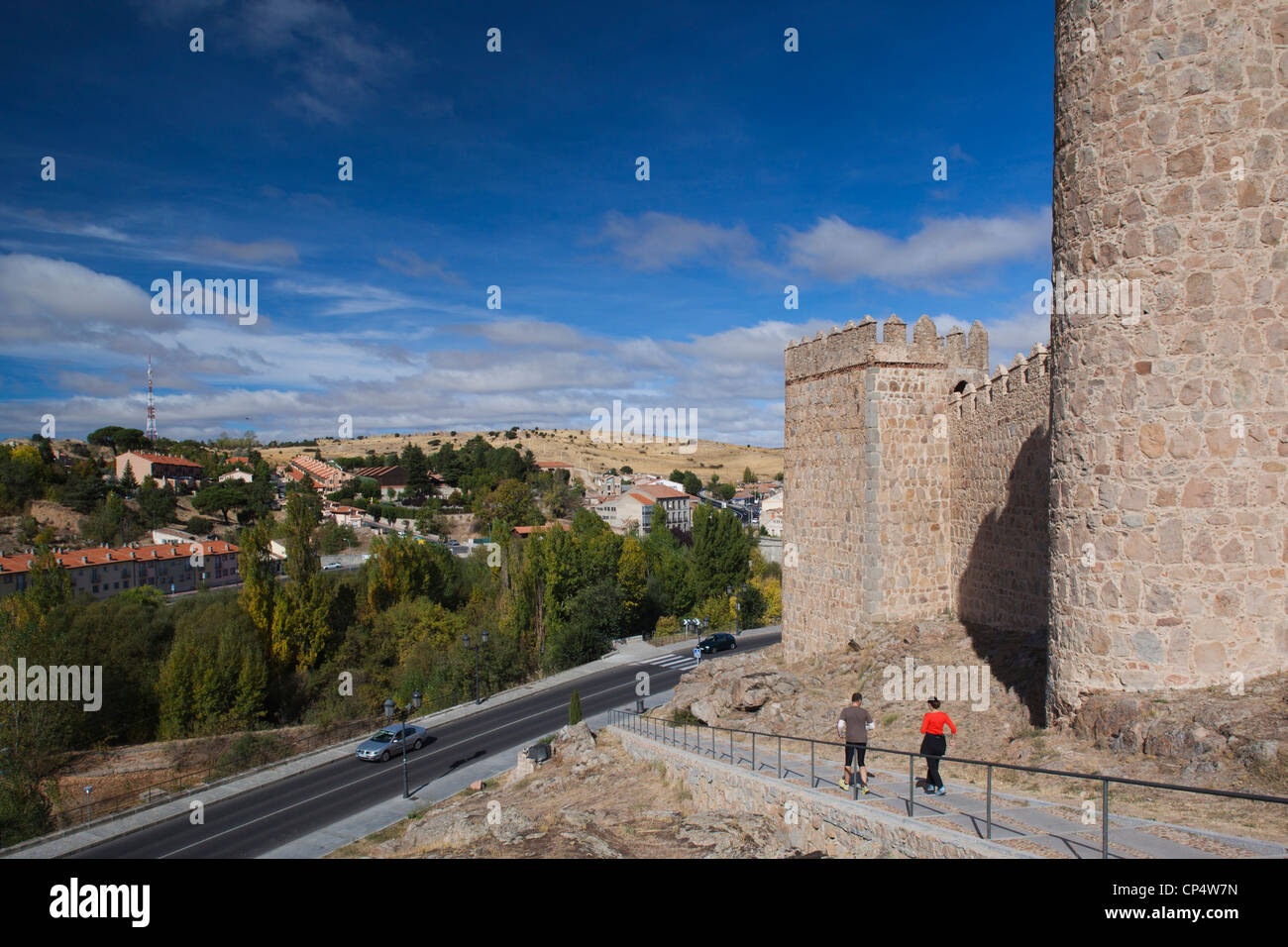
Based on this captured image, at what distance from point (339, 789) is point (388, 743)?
11.5ft

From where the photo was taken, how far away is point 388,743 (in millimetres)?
26578

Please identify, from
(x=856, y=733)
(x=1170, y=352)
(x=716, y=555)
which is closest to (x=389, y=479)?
(x=716, y=555)

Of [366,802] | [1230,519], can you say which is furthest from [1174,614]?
[366,802]

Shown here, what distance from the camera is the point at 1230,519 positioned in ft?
25.0

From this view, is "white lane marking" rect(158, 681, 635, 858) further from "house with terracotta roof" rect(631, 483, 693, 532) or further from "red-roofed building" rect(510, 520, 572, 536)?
"house with terracotta roof" rect(631, 483, 693, 532)

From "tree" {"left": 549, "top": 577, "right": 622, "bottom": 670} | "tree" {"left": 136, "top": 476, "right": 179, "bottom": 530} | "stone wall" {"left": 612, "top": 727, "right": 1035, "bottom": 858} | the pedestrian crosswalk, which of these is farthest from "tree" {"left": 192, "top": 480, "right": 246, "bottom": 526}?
"stone wall" {"left": 612, "top": 727, "right": 1035, "bottom": 858}

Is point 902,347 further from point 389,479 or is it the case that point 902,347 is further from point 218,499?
point 389,479

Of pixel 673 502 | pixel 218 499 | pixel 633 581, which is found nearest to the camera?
pixel 633 581

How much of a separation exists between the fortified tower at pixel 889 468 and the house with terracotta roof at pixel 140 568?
53589mm

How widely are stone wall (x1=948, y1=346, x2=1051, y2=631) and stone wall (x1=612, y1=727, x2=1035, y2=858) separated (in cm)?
629

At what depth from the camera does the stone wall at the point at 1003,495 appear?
42.4 ft

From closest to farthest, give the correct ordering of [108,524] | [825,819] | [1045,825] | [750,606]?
[1045,825] → [825,819] → [750,606] → [108,524]

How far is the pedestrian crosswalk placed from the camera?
1438 inches
